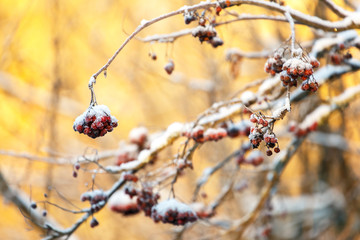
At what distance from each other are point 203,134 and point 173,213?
627 mm

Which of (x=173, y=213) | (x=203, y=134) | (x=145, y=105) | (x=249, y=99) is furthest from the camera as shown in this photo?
(x=145, y=105)

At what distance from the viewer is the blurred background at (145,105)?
6105 mm

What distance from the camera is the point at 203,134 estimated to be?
2.93 metres

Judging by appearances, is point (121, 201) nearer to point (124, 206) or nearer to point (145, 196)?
point (124, 206)

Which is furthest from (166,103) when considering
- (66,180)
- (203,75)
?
(66,180)

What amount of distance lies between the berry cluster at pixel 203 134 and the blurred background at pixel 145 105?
2.60 meters

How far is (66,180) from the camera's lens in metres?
7.80

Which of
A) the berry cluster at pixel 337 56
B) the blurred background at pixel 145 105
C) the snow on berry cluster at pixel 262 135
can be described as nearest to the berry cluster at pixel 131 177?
the snow on berry cluster at pixel 262 135

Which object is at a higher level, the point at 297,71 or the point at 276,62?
the point at 276,62

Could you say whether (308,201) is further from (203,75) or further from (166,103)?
(166,103)

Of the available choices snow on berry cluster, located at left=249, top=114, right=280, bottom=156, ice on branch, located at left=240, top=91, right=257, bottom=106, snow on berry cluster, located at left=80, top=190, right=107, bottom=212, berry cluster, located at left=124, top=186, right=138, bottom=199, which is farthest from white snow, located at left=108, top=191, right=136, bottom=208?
snow on berry cluster, located at left=249, top=114, right=280, bottom=156

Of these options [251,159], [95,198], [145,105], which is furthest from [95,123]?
[145,105]

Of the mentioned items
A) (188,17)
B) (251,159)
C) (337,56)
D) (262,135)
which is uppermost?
(337,56)

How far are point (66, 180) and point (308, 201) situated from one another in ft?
15.2
